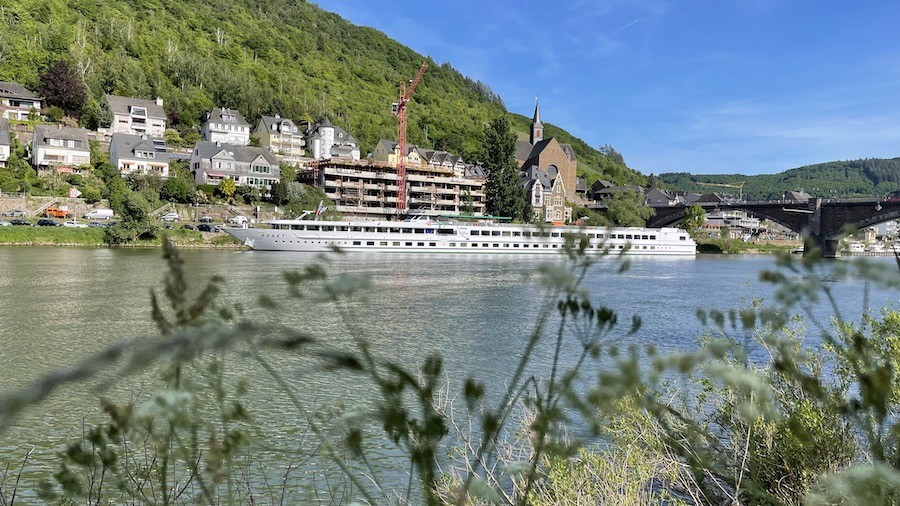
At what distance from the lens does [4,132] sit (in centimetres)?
5812

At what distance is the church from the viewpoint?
90188 millimetres

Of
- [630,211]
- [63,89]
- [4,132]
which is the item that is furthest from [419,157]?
[4,132]

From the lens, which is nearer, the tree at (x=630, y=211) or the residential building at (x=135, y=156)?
the residential building at (x=135, y=156)

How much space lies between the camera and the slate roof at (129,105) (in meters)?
74.4

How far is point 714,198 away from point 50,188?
93669 mm

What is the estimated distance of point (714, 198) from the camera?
348 feet

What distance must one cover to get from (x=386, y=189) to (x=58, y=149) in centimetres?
3323

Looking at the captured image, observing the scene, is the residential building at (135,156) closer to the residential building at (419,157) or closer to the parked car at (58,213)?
the parked car at (58,213)

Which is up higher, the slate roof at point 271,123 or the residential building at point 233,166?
the slate roof at point 271,123

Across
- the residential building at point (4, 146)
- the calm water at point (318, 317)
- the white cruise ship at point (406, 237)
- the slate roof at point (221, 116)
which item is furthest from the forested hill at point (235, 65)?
the calm water at point (318, 317)

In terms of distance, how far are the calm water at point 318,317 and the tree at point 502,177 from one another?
44683mm

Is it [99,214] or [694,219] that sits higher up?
[694,219]

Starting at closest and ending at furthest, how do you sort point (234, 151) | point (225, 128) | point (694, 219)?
point (234, 151) < point (694, 219) < point (225, 128)

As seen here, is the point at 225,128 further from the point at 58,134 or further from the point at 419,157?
the point at 419,157
